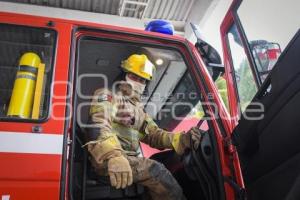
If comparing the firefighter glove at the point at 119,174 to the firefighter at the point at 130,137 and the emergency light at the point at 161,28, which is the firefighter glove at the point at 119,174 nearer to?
the firefighter at the point at 130,137

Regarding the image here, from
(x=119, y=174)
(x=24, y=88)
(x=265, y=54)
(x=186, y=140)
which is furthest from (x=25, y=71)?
(x=265, y=54)

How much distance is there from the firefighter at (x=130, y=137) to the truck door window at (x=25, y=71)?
0.39 m

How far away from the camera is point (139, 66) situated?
2449 mm

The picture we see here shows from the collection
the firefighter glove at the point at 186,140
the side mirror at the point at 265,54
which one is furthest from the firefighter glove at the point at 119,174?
the side mirror at the point at 265,54

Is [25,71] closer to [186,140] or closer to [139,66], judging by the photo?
[139,66]

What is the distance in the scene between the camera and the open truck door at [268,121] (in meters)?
1.52

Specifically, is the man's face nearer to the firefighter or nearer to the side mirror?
the firefighter

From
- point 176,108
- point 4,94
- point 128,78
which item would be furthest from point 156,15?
point 4,94

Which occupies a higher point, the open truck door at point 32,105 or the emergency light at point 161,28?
the emergency light at point 161,28

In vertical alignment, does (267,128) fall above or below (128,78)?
below

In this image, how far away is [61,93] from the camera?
188 cm

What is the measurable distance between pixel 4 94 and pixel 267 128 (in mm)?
1575

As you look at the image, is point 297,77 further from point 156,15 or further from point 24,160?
point 156,15

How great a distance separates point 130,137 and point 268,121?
1.09 m
